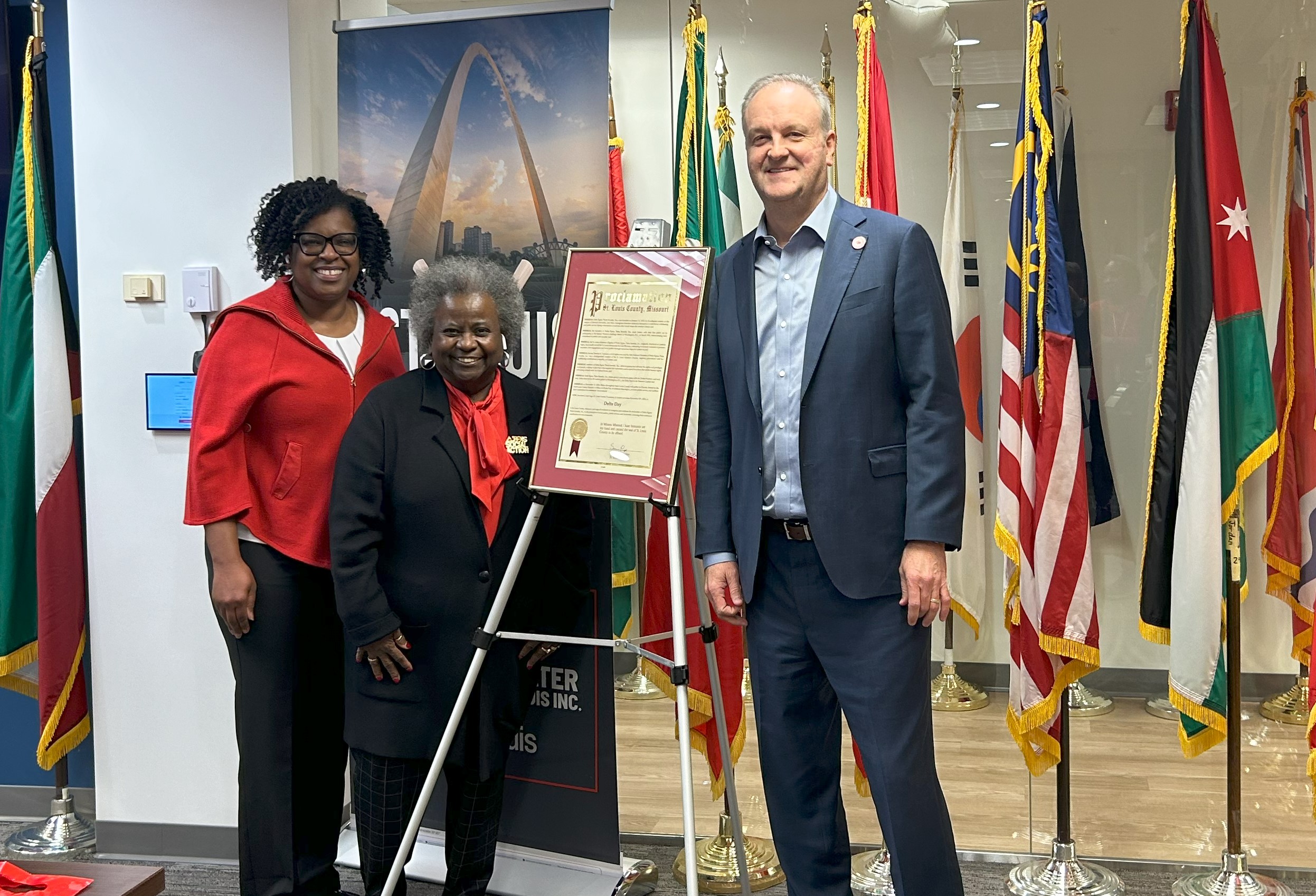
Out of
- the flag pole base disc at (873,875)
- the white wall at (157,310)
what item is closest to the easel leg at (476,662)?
the white wall at (157,310)

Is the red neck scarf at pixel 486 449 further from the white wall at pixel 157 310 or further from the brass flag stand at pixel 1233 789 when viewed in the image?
the brass flag stand at pixel 1233 789

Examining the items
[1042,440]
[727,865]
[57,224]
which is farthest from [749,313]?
[57,224]

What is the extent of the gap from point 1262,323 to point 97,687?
3.15 m

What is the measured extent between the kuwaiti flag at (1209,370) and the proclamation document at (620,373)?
1249mm

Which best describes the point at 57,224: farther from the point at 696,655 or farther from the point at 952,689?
the point at 952,689

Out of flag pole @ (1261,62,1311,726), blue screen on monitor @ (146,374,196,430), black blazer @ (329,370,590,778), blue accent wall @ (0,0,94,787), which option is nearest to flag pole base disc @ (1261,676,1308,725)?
flag pole @ (1261,62,1311,726)

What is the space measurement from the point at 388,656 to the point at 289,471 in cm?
47

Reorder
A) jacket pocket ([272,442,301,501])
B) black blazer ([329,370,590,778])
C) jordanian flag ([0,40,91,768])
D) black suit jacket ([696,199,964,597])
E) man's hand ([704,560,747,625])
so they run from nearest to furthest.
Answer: black suit jacket ([696,199,964,597]) → man's hand ([704,560,747,625]) → black blazer ([329,370,590,778]) → jacket pocket ([272,442,301,501]) → jordanian flag ([0,40,91,768])

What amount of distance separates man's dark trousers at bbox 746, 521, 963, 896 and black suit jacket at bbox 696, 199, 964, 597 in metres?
0.09

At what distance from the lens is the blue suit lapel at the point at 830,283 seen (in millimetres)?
1994

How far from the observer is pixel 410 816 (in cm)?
244

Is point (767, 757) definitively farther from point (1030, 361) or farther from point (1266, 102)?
point (1266, 102)

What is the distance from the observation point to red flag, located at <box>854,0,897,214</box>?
8.82 feet

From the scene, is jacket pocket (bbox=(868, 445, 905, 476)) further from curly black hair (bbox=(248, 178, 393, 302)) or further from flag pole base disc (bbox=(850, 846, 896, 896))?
curly black hair (bbox=(248, 178, 393, 302))
